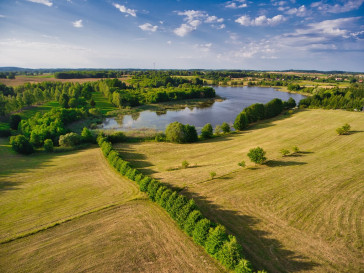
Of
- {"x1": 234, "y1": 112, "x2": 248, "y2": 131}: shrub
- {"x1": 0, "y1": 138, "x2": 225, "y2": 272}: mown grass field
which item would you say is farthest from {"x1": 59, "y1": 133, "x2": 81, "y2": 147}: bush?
{"x1": 234, "y1": 112, "x2": 248, "y2": 131}: shrub

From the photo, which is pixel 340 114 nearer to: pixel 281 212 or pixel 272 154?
pixel 272 154

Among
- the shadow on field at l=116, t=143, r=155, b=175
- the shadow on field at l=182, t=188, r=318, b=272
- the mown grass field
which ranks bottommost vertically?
the mown grass field

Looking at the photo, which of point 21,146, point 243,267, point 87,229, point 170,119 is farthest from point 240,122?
point 21,146

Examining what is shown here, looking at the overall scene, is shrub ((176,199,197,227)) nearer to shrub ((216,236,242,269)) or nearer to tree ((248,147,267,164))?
shrub ((216,236,242,269))

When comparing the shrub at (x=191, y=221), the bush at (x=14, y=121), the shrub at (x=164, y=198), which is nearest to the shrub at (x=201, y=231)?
the shrub at (x=191, y=221)

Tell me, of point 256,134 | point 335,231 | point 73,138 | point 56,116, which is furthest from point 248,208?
point 56,116

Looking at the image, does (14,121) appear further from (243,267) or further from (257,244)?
(243,267)

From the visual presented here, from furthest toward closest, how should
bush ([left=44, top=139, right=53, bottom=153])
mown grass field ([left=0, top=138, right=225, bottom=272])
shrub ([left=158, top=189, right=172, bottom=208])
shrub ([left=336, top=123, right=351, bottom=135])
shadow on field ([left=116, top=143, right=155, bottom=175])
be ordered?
shrub ([left=336, top=123, right=351, bottom=135]) < bush ([left=44, top=139, right=53, bottom=153]) < shadow on field ([left=116, top=143, right=155, bottom=175]) < shrub ([left=158, top=189, right=172, bottom=208]) < mown grass field ([left=0, top=138, right=225, bottom=272])
